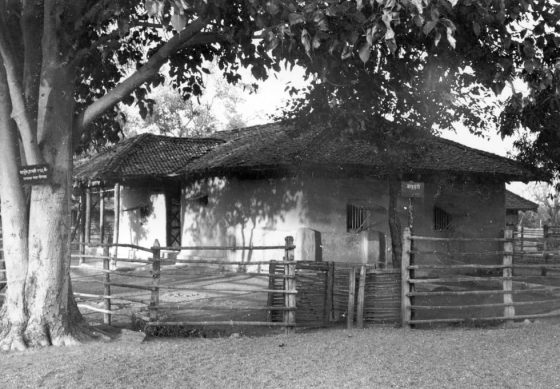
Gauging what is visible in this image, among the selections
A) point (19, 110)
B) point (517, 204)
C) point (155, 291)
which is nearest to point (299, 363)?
point (155, 291)

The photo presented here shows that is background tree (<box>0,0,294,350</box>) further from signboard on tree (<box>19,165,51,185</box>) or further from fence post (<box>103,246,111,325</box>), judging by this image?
fence post (<box>103,246,111,325</box>)

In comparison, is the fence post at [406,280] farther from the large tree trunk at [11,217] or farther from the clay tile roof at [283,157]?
the large tree trunk at [11,217]

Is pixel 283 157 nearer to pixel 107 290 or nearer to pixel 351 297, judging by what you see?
pixel 351 297

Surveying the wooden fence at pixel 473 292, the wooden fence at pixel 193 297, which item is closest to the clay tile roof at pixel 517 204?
the wooden fence at pixel 473 292

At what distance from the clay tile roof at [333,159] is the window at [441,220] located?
5.08ft

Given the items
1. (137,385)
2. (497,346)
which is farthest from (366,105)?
(137,385)

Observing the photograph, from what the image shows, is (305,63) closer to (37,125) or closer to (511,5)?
(511,5)

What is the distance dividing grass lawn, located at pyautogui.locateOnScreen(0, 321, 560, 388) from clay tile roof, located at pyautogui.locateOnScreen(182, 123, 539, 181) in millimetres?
5226

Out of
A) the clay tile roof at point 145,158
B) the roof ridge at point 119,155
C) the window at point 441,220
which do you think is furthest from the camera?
the roof ridge at point 119,155

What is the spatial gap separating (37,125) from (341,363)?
175 inches

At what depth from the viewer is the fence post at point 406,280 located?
8406mm

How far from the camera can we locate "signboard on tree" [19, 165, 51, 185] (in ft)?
22.5

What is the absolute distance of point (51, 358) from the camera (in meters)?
6.29

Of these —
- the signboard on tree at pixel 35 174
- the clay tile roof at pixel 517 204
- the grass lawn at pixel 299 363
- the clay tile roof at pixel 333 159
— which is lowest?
the grass lawn at pixel 299 363
